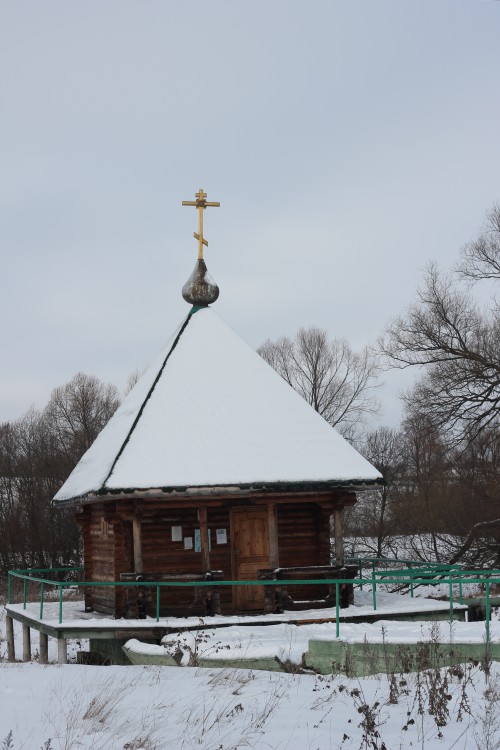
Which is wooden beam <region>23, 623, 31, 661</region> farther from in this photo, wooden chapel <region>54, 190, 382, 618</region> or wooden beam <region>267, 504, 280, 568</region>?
wooden beam <region>267, 504, 280, 568</region>

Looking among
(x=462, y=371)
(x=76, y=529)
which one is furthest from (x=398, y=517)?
(x=76, y=529)

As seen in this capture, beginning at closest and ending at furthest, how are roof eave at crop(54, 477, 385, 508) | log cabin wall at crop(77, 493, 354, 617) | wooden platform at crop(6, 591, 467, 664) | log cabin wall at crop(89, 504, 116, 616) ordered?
wooden platform at crop(6, 591, 467, 664) → roof eave at crop(54, 477, 385, 508) → log cabin wall at crop(77, 493, 354, 617) → log cabin wall at crop(89, 504, 116, 616)

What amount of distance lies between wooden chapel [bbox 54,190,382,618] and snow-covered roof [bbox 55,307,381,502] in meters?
0.03

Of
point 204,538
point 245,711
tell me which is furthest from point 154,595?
point 245,711

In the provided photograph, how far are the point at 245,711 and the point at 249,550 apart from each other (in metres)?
8.94

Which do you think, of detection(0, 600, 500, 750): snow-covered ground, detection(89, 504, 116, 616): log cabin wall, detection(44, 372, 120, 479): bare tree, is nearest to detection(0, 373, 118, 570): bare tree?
detection(44, 372, 120, 479): bare tree

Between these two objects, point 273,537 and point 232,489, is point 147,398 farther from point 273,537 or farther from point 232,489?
point 273,537

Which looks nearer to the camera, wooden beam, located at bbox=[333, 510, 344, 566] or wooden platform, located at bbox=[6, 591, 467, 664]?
wooden platform, located at bbox=[6, 591, 467, 664]

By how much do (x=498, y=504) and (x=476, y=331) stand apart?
6.11 metres

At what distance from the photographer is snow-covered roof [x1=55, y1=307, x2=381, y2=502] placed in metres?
17.1

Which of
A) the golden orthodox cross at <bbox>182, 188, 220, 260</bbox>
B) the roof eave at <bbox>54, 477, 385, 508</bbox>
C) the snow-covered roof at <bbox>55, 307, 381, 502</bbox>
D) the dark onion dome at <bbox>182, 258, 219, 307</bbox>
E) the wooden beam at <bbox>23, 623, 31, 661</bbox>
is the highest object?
the golden orthodox cross at <bbox>182, 188, 220, 260</bbox>

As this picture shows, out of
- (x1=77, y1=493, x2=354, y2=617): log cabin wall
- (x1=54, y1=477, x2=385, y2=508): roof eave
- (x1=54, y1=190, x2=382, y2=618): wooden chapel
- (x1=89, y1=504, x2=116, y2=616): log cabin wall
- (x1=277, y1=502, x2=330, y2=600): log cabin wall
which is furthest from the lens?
(x1=277, y1=502, x2=330, y2=600): log cabin wall

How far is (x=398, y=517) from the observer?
39.7m

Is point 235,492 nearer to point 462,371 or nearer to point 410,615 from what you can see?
point 410,615
